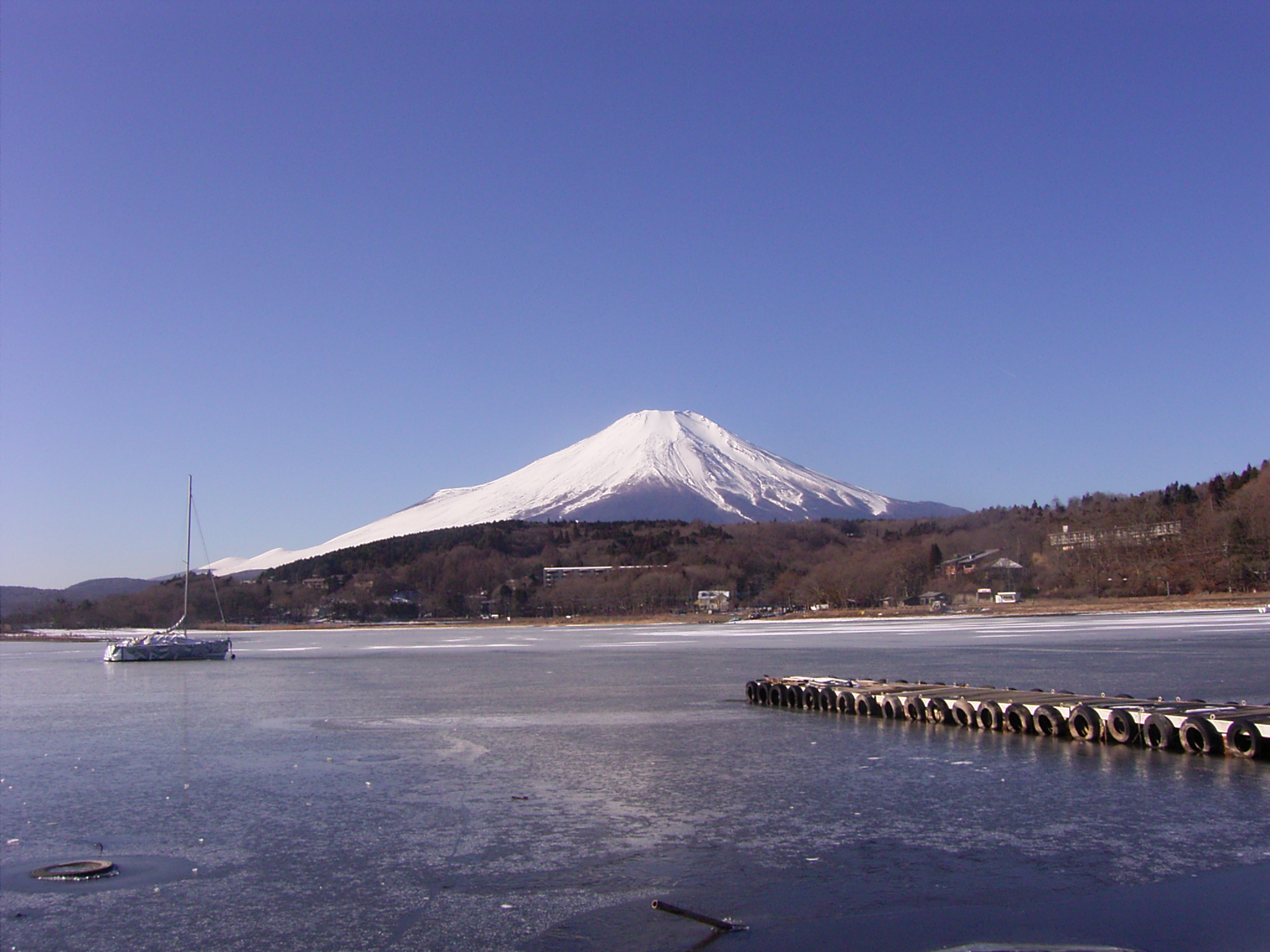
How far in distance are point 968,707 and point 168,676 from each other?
1231 inches

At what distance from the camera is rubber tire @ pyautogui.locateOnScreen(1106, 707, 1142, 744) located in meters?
14.7

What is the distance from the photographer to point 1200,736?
13703 millimetres

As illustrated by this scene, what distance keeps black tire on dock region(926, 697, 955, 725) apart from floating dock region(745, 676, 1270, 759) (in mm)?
15

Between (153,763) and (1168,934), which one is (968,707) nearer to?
(1168,934)

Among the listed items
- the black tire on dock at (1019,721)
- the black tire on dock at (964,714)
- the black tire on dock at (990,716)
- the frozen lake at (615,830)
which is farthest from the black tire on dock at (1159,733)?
the black tire on dock at (964,714)

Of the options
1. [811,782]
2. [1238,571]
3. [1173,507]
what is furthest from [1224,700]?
[1173,507]

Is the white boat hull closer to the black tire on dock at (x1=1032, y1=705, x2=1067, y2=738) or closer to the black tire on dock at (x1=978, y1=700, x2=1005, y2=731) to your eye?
the black tire on dock at (x1=978, y1=700, x2=1005, y2=731)

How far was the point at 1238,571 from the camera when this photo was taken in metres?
114

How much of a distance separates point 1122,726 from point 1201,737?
1239 mm

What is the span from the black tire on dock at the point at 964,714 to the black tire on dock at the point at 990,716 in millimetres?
113

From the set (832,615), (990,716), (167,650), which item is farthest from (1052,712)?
(832,615)

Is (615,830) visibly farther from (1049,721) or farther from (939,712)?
(939,712)

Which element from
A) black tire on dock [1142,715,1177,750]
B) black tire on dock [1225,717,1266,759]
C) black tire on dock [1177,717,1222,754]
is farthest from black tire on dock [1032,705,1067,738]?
black tire on dock [1225,717,1266,759]

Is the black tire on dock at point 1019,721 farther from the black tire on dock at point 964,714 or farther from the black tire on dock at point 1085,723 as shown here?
the black tire on dock at point 1085,723
